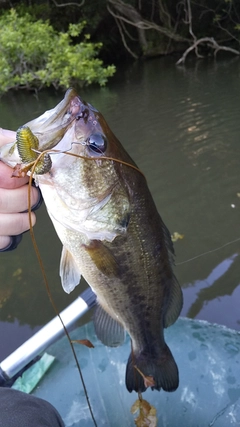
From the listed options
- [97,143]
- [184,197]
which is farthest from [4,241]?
[184,197]

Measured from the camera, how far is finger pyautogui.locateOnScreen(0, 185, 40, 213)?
1283 millimetres

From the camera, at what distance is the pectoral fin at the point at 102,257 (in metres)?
1.33

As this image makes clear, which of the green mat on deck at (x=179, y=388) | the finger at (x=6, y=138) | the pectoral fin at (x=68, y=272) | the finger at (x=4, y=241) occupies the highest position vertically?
the finger at (x=6, y=138)

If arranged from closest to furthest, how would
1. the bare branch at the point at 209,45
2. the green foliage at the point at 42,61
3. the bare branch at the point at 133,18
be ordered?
the green foliage at the point at 42,61
the bare branch at the point at 209,45
the bare branch at the point at 133,18

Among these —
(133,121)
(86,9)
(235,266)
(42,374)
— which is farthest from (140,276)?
(86,9)

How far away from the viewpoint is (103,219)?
129 centimetres

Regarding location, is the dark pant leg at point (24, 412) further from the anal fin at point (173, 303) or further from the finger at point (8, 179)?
the finger at point (8, 179)

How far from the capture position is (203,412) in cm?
186

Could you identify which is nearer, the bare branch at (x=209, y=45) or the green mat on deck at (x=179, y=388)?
the green mat on deck at (x=179, y=388)

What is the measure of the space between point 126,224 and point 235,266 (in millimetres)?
2669

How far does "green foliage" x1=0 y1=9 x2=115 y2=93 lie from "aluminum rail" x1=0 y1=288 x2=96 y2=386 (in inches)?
388

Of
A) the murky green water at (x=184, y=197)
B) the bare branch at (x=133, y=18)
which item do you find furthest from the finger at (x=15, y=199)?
the bare branch at (x=133, y=18)

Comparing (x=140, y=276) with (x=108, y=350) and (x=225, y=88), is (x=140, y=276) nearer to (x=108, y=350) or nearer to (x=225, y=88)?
(x=108, y=350)

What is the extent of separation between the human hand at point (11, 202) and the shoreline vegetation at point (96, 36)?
33.6ft
